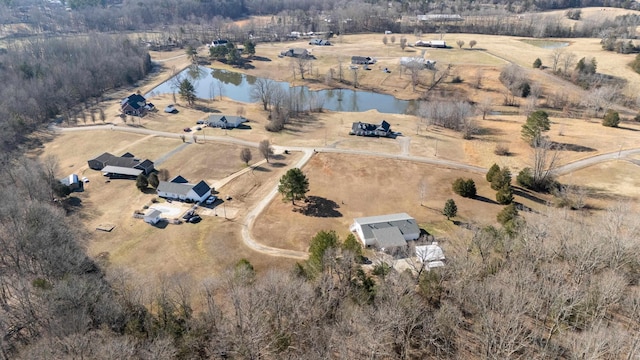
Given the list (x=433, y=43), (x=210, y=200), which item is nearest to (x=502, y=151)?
(x=210, y=200)

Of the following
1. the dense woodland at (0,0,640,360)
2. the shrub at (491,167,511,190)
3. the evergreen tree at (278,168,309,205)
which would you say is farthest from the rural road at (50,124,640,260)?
the dense woodland at (0,0,640,360)

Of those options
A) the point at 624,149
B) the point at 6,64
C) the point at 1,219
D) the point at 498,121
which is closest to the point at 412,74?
the point at 498,121

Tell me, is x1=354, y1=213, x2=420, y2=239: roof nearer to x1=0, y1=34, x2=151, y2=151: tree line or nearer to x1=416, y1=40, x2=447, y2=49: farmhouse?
x1=0, y1=34, x2=151, y2=151: tree line

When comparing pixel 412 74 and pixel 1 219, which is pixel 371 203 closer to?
pixel 1 219

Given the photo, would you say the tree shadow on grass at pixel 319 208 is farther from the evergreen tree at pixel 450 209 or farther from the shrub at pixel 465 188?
the shrub at pixel 465 188

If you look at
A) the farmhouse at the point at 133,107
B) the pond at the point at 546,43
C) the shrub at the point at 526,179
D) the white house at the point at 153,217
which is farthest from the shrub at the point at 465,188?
the pond at the point at 546,43
